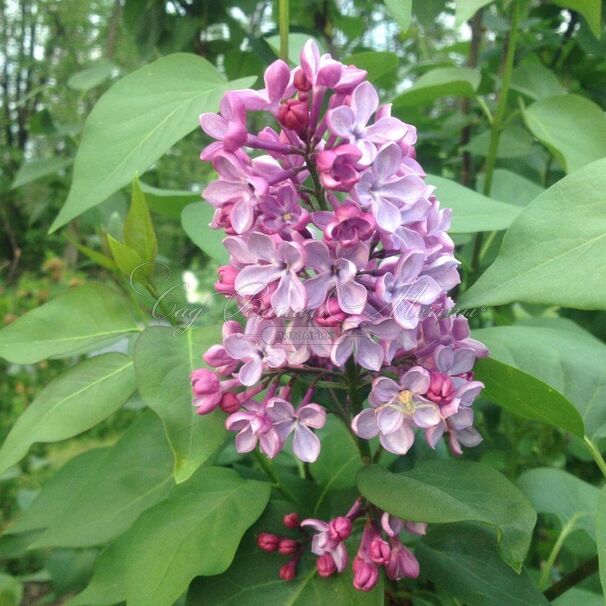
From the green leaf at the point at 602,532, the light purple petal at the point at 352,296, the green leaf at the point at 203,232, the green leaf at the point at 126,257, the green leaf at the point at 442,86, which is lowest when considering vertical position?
the green leaf at the point at 203,232

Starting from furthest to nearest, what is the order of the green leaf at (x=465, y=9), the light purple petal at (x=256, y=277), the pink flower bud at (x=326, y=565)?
the green leaf at (x=465, y=9) < the pink flower bud at (x=326, y=565) < the light purple petal at (x=256, y=277)

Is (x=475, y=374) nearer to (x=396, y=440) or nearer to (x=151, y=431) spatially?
(x=396, y=440)

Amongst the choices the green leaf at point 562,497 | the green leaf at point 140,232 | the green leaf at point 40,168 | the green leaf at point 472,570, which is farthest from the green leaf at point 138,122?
the green leaf at point 40,168

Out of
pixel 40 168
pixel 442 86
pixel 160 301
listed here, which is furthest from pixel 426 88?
pixel 40 168

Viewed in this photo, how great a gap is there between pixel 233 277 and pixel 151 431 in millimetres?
267

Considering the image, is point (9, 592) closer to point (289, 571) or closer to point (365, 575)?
point (289, 571)

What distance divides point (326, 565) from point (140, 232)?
Result: 1.20 feet

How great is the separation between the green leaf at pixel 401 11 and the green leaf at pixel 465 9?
134 millimetres

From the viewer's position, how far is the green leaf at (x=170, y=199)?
2.96 ft

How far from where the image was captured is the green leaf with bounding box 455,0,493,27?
79 centimetres

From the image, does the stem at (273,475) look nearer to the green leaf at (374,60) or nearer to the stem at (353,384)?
the stem at (353,384)

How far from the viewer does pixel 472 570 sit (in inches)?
27.6

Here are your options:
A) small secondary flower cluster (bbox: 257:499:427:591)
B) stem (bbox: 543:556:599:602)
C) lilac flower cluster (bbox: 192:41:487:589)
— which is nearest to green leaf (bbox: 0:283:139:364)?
lilac flower cluster (bbox: 192:41:487:589)

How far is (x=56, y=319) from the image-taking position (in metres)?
0.75
